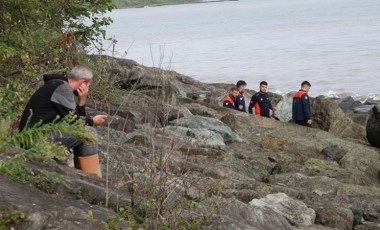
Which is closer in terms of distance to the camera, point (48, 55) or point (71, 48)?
point (48, 55)

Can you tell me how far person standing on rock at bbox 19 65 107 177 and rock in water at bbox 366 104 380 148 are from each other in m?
11.0

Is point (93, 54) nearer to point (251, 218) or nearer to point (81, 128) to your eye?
point (251, 218)

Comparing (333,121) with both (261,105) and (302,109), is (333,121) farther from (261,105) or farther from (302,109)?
(261,105)

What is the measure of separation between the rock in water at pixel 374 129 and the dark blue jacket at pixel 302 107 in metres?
1.76

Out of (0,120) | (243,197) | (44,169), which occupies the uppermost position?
(0,120)

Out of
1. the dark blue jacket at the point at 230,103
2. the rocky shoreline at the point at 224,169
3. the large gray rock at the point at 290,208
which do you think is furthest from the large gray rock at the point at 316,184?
the dark blue jacket at the point at 230,103

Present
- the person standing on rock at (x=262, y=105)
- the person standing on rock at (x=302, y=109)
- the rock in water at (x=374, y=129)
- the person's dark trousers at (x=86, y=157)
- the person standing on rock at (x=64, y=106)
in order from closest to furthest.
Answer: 1. the person standing on rock at (x=64, y=106)
2. the person's dark trousers at (x=86, y=157)
3. the rock in water at (x=374, y=129)
4. the person standing on rock at (x=302, y=109)
5. the person standing on rock at (x=262, y=105)

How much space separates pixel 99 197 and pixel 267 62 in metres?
52.8

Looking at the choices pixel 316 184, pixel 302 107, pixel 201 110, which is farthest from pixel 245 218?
pixel 201 110

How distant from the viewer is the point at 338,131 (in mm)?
19766

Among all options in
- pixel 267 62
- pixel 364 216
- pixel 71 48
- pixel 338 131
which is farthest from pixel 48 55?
pixel 267 62

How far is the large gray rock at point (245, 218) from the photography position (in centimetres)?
681

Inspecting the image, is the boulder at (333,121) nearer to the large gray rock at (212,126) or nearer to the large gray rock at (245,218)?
the large gray rock at (212,126)

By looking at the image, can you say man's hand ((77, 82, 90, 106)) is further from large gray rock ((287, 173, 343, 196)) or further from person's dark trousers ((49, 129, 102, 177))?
large gray rock ((287, 173, 343, 196))
